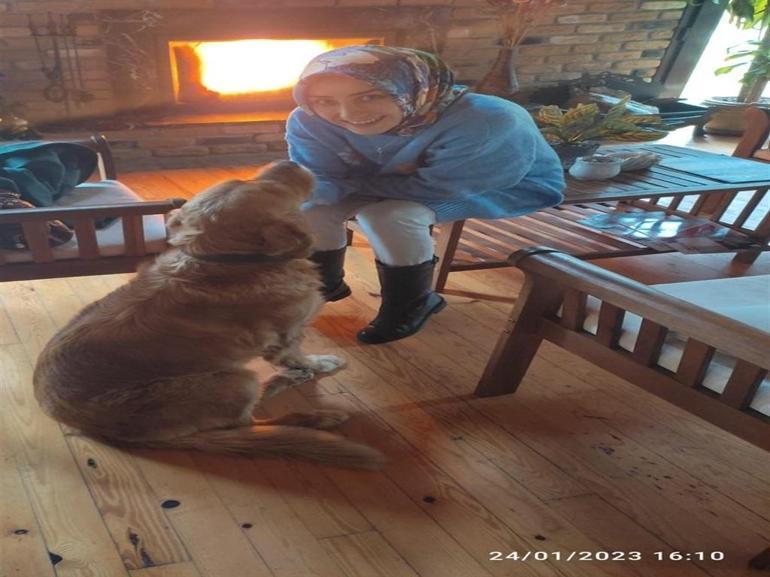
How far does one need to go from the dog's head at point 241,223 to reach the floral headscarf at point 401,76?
51 cm

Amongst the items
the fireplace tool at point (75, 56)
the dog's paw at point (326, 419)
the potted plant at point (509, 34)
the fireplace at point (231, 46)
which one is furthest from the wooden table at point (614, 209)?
the fireplace tool at point (75, 56)

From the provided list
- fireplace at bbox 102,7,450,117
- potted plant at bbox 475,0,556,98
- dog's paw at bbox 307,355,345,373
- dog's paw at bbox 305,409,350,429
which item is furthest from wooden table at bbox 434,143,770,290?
fireplace at bbox 102,7,450,117

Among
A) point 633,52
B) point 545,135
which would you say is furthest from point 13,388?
point 633,52

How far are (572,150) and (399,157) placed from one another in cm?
80

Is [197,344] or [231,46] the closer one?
[197,344]

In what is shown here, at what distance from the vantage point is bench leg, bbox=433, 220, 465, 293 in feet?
7.66

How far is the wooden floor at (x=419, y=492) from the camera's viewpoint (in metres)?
1.29

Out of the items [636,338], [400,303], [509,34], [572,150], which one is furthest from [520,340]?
[509,34]

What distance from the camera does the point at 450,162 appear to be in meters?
2.03

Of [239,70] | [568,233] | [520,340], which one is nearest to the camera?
[520,340]

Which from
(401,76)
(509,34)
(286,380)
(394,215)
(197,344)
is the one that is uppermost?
(401,76)

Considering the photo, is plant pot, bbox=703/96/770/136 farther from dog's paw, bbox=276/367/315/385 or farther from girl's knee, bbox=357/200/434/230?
dog's paw, bbox=276/367/315/385

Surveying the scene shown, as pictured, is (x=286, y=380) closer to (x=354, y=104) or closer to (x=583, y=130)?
(x=354, y=104)

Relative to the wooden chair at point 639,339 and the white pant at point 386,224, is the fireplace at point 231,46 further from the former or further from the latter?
the wooden chair at point 639,339
